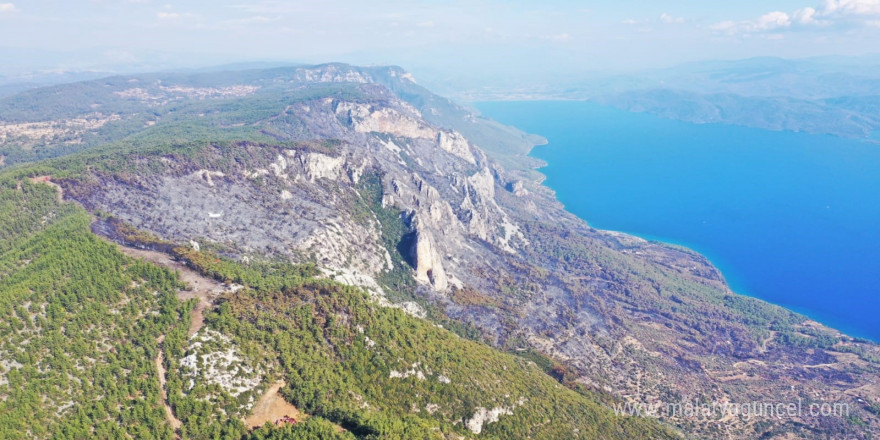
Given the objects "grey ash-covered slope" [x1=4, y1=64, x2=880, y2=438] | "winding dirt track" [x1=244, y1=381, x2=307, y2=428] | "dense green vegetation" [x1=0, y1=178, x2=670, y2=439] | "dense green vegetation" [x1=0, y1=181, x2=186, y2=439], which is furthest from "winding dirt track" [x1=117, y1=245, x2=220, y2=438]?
"grey ash-covered slope" [x1=4, y1=64, x2=880, y2=438]

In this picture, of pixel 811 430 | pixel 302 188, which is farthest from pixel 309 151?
pixel 811 430

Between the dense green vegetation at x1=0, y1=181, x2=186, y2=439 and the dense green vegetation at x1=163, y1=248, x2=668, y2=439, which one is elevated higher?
the dense green vegetation at x1=0, y1=181, x2=186, y2=439

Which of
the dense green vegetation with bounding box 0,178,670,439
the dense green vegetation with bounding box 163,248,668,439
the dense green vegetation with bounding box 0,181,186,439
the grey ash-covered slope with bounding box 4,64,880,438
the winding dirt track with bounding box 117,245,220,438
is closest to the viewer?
the dense green vegetation with bounding box 0,181,186,439

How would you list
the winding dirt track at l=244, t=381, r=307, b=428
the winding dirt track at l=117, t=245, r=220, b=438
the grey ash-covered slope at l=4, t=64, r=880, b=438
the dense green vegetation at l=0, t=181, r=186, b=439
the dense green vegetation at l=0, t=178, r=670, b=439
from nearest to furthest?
1. the dense green vegetation at l=0, t=181, r=186, b=439
2. the dense green vegetation at l=0, t=178, r=670, b=439
3. the winding dirt track at l=244, t=381, r=307, b=428
4. the winding dirt track at l=117, t=245, r=220, b=438
5. the grey ash-covered slope at l=4, t=64, r=880, b=438

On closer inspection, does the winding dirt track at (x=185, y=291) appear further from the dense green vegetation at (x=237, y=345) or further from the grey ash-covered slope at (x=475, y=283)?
the grey ash-covered slope at (x=475, y=283)

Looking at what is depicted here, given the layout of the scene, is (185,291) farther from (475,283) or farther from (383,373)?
(475,283)

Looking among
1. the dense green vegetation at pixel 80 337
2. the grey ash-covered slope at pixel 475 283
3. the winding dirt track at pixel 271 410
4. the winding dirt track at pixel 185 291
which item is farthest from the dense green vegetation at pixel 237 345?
the grey ash-covered slope at pixel 475 283

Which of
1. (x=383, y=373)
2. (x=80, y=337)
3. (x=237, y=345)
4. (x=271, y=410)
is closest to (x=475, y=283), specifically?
(x=383, y=373)

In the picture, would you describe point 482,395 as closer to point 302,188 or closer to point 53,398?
point 53,398

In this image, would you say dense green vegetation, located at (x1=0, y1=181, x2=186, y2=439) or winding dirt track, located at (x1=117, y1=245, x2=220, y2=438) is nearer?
dense green vegetation, located at (x1=0, y1=181, x2=186, y2=439)

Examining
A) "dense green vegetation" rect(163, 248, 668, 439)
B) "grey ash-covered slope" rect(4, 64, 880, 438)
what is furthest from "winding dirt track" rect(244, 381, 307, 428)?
"grey ash-covered slope" rect(4, 64, 880, 438)

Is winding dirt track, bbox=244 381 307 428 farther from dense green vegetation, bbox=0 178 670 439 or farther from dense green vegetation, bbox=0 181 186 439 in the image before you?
dense green vegetation, bbox=0 181 186 439

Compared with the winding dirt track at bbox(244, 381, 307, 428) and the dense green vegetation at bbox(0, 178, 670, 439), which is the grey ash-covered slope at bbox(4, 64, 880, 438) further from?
the winding dirt track at bbox(244, 381, 307, 428)
